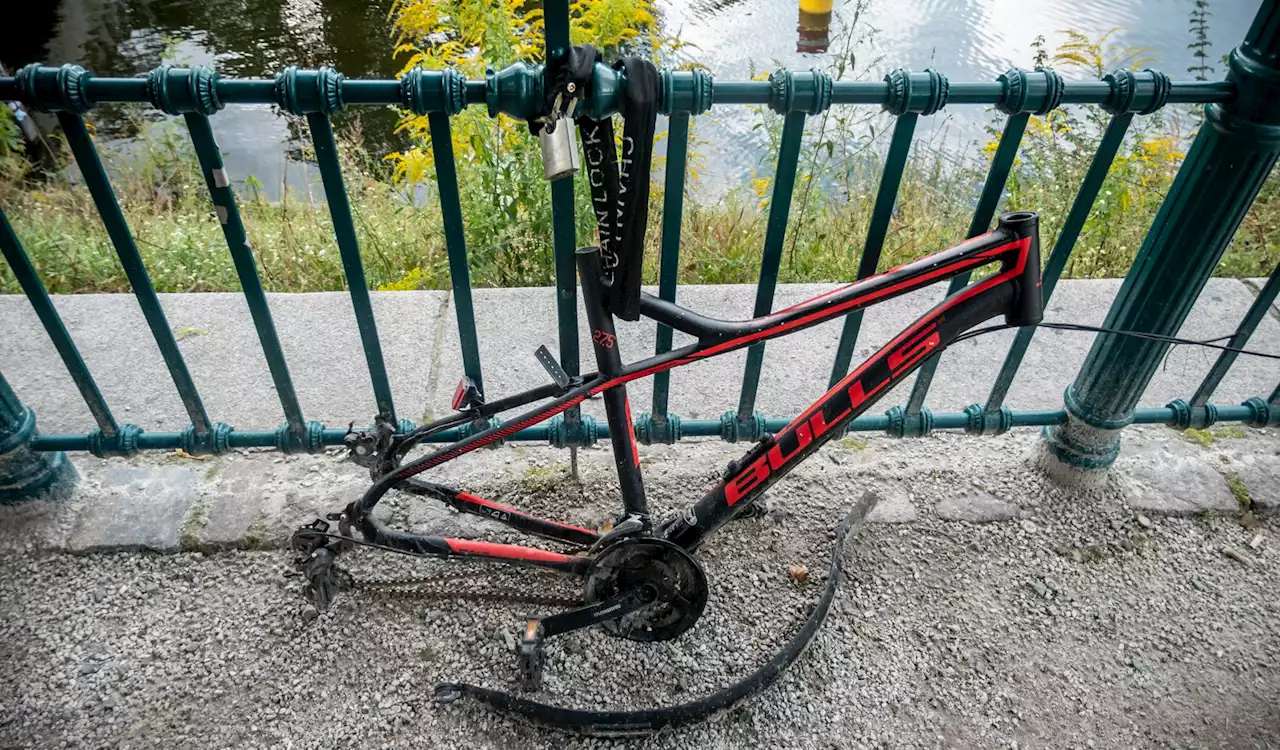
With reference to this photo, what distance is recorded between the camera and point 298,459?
2.58 meters

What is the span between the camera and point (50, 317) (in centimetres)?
207

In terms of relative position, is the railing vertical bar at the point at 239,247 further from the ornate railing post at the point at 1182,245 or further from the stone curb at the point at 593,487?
the ornate railing post at the point at 1182,245

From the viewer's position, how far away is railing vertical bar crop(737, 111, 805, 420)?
6.16ft

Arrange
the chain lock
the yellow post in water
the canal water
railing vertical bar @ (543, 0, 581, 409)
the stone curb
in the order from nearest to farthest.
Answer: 1. the chain lock
2. railing vertical bar @ (543, 0, 581, 409)
3. the stone curb
4. the canal water
5. the yellow post in water

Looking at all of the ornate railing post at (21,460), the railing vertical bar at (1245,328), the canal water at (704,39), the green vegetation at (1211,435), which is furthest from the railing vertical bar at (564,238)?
the canal water at (704,39)

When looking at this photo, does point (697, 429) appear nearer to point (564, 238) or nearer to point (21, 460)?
point (564, 238)

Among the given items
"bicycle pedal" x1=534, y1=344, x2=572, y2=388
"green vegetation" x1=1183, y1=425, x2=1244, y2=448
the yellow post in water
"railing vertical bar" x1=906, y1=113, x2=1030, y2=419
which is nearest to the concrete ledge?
"green vegetation" x1=1183, y1=425, x2=1244, y2=448

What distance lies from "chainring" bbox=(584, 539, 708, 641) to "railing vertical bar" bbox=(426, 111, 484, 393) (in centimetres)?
58

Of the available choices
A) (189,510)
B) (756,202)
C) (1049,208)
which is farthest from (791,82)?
(756,202)

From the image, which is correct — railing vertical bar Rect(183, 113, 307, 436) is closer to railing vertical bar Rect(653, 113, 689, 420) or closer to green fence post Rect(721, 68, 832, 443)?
railing vertical bar Rect(653, 113, 689, 420)

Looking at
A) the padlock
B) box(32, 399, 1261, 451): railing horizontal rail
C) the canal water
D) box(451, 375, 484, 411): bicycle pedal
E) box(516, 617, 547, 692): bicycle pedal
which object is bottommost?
the canal water

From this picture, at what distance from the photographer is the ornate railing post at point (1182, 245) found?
1.82 m

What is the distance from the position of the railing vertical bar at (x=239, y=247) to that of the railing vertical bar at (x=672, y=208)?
96cm

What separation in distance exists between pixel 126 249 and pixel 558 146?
1.20 meters
